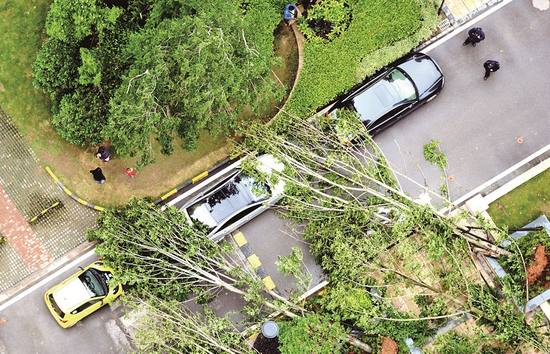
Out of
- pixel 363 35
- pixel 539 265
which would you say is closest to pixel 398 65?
pixel 363 35

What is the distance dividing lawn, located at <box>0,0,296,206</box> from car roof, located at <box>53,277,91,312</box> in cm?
334

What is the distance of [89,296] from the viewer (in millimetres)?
19188

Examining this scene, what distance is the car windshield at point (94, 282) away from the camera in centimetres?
1925

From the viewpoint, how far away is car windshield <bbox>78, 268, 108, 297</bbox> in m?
19.2

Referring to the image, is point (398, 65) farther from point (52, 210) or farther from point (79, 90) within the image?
point (52, 210)

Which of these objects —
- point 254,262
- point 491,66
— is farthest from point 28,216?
point 491,66

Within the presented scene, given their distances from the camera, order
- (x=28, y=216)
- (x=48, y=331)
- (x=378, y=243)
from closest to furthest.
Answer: (x=378, y=243) → (x=48, y=331) → (x=28, y=216)

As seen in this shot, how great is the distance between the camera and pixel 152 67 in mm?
15898

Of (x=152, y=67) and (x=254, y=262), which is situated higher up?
(x=152, y=67)

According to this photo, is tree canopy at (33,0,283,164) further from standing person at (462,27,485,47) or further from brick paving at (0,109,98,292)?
standing person at (462,27,485,47)

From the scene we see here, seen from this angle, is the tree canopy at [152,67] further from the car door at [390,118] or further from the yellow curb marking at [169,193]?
the car door at [390,118]

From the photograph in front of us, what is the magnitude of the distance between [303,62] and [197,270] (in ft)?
30.3

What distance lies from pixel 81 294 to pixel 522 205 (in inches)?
700

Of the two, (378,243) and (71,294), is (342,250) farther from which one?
(71,294)
